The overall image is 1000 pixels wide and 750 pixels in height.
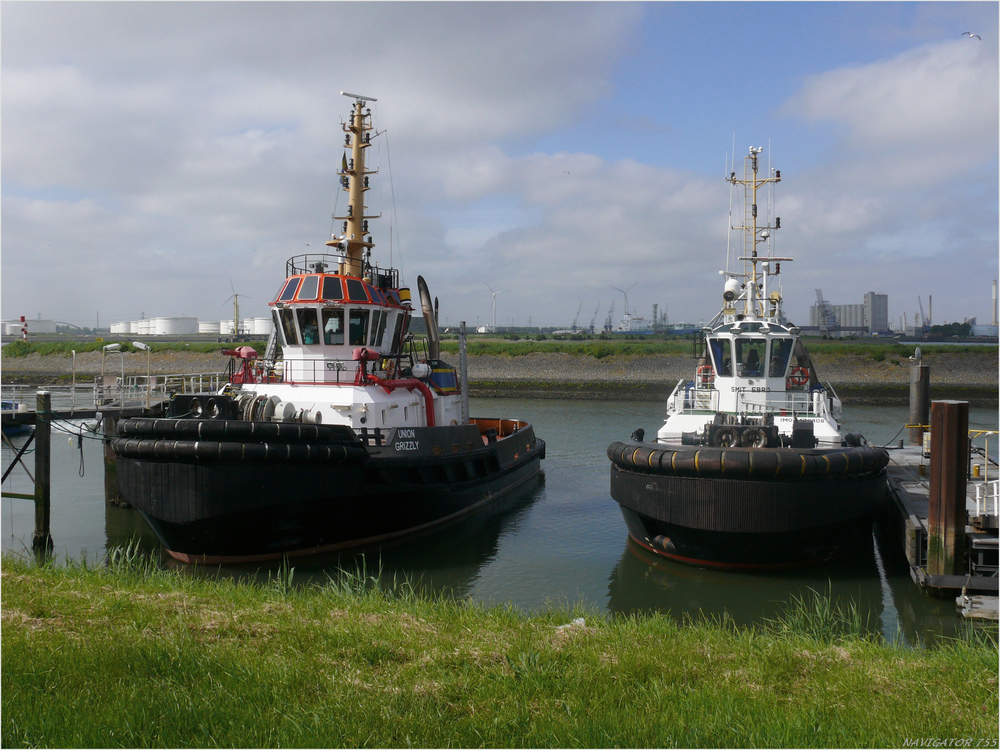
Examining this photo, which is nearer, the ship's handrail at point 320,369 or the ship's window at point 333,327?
the ship's handrail at point 320,369

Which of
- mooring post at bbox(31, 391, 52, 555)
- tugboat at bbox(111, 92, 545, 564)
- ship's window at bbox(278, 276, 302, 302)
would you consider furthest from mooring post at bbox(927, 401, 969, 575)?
mooring post at bbox(31, 391, 52, 555)

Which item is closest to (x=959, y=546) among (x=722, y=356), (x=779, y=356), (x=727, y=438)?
(x=727, y=438)

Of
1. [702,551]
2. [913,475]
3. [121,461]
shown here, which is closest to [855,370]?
[913,475]

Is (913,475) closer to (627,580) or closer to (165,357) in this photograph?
(627,580)

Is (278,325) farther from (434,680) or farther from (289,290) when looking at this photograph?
(434,680)

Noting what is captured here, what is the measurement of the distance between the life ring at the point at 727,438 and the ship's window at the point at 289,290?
301 inches

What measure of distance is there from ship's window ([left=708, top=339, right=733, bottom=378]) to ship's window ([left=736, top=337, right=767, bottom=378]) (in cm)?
15

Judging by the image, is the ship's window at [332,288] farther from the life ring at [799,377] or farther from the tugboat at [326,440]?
the life ring at [799,377]

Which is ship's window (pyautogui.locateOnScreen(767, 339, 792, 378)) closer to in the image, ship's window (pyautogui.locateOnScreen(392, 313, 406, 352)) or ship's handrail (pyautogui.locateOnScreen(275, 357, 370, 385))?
ship's window (pyautogui.locateOnScreen(392, 313, 406, 352))

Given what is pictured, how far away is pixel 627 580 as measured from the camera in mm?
10828

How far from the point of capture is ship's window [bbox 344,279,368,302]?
13.0 metres

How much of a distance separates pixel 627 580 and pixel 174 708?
7.64 meters

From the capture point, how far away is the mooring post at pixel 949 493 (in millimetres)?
8742

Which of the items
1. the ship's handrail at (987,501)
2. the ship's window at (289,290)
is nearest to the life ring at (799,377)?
the ship's handrail at (987,501)
